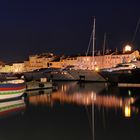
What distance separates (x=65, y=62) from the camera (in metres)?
103

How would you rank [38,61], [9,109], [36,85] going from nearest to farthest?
[9,109] → [36,85] → [38,61]

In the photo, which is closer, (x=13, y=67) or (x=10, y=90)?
(x=10, y=90)

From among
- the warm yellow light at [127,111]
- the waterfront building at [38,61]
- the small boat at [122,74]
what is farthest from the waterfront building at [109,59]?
the warm yellow light at [127,111]

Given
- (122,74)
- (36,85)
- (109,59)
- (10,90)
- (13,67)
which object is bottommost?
(10,90)

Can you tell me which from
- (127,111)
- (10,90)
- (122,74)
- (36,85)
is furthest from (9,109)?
(122,74)

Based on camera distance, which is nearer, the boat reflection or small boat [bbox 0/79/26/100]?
the boat reflection

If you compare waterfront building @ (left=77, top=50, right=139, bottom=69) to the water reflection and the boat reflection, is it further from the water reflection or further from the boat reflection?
the boat reflection

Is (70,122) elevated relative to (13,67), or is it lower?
lower

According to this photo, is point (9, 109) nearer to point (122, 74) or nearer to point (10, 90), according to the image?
point (10, 90)

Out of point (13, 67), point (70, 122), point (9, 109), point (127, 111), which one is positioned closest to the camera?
point (70, 122)

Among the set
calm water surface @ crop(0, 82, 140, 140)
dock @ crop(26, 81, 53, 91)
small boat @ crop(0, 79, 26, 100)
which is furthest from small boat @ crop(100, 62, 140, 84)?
calm water surface @ crop(0, 82, 140, 140)

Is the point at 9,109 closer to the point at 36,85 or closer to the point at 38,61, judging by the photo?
the point at 36,85

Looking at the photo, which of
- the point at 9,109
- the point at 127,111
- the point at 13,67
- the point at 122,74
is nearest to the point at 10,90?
the point at 9,109

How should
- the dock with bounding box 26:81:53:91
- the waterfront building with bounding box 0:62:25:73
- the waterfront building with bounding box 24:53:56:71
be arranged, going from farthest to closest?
the waterfront building with bounding box 0:62:25:73
the waterfront building with bounding box 24:53:56:71
the dock with bounding box 26:81:53:91
